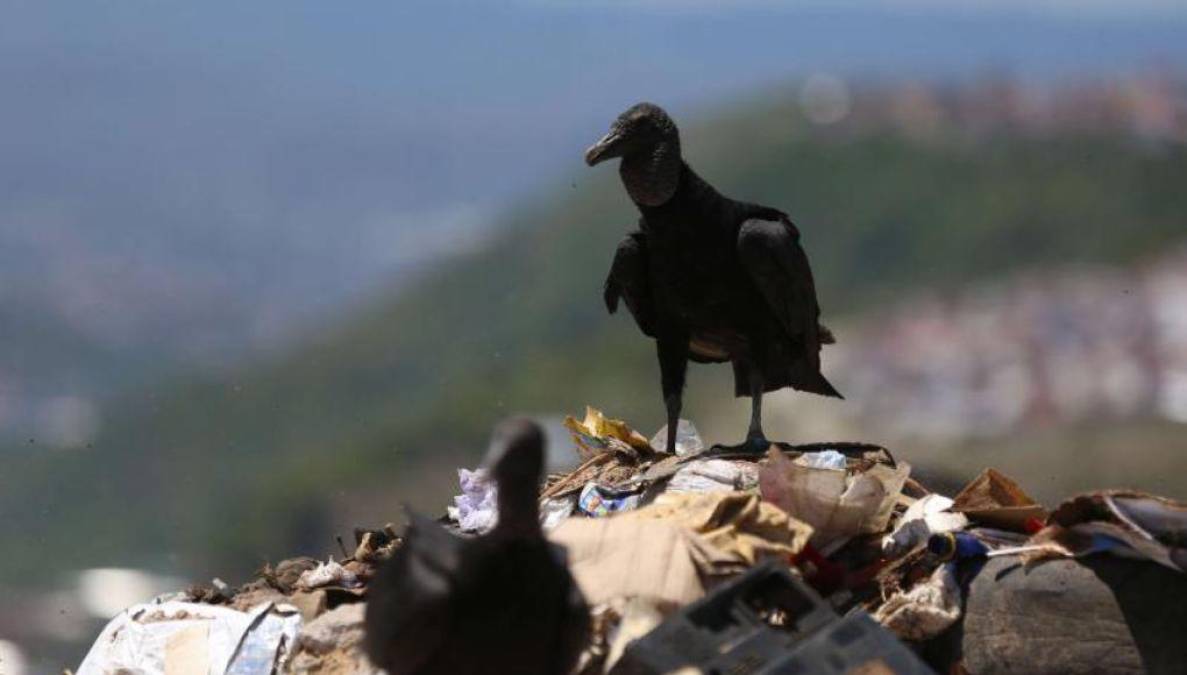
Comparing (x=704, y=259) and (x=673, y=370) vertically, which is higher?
(x=704, y=259)

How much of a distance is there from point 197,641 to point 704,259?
2538mm

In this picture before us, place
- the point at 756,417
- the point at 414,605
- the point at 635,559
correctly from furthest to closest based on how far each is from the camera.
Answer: the point at 756,417 → the point at 635,559 → the point at 414,605

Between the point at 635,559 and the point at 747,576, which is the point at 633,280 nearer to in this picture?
the point at 635,559

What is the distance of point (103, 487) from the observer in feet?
217

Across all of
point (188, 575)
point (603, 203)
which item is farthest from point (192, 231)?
point (188, 575)

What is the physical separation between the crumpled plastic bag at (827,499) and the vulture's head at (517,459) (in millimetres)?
1650

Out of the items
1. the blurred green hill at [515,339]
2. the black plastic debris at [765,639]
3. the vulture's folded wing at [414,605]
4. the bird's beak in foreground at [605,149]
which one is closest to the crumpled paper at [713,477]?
the bird's beak in foreground at [605,149]

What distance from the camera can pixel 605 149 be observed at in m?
7.80

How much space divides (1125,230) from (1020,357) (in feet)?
23.1

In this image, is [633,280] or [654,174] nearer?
[654,174]

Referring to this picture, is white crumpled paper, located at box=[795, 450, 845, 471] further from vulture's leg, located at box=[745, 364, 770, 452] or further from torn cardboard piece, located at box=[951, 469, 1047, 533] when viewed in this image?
torn cardboard piece, located at box=[951, 469, 1047, 533]

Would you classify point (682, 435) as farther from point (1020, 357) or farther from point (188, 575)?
point (188, 575)

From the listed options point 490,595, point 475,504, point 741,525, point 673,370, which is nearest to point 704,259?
point 673,370

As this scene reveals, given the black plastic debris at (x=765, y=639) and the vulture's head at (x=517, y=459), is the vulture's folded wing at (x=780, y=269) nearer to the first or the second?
the black plastic debris at (x=765, y=639)
